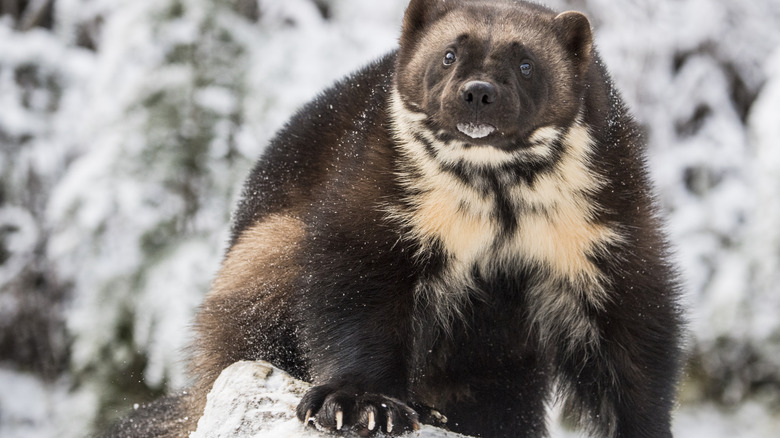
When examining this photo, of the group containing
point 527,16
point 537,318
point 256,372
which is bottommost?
point 256,372

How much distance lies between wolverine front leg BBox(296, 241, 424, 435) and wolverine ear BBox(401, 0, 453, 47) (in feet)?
2.21

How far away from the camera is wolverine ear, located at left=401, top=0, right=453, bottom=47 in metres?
2.90

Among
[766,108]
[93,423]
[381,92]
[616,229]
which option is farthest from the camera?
[766,108]

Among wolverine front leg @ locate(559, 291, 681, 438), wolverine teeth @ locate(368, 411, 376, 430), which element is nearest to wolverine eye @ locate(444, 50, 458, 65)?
wolverine front leg @ locate(559, 291, 681, 438)

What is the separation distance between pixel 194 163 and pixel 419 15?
258cm

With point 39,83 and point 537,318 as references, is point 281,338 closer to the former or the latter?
point 537,318

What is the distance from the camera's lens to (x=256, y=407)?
8.54 feet

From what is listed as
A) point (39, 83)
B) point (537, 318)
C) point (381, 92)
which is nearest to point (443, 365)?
point (537, 318)

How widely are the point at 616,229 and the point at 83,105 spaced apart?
4045mm

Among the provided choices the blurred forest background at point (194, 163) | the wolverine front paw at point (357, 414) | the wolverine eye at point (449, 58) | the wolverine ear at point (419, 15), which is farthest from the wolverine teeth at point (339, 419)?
the blurred forest background at point (194, 163)

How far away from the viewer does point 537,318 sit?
3010 millimetres

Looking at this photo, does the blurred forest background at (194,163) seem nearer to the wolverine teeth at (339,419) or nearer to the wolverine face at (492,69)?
the wolverine face at (492,69)

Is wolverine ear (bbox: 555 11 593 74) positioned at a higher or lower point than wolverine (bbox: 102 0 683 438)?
higher

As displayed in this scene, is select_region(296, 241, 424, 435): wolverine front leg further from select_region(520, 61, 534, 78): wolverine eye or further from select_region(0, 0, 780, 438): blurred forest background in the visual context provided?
select_region(0, 0, 780, 438): blurred forest background
